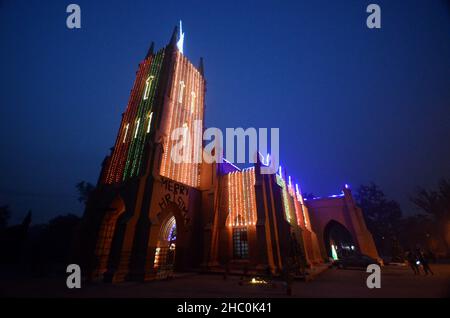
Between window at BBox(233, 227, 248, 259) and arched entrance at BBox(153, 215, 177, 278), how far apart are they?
530 cm

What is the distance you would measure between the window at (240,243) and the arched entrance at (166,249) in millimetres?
5304

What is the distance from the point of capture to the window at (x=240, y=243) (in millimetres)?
17005

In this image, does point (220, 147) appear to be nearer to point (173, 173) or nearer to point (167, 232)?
point (173, 173)

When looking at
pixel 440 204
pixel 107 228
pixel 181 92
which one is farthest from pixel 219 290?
pixel 440 204

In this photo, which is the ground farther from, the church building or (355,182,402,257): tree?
(355,182,402,257): tree

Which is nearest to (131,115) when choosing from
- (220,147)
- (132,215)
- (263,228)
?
(220,147)

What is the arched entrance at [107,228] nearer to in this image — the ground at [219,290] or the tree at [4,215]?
the ground at [219,290]

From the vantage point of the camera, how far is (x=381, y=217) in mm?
42344

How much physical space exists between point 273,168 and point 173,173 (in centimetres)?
935

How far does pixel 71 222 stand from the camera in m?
30.0

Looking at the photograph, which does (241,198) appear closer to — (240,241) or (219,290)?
(240,241)

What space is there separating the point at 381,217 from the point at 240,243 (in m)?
40.8

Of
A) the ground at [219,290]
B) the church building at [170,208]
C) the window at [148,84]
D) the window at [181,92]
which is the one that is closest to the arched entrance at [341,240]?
the church building at [170,208]

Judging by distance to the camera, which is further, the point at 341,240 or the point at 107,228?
the point at 341,240
